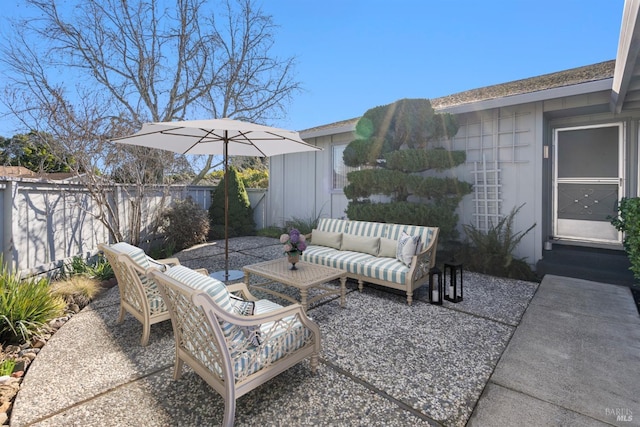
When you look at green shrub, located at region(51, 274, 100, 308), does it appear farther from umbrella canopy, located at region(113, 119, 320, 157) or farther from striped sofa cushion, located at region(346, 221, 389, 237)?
striped sofa cushion, located at region(346, 221, 389, 237)

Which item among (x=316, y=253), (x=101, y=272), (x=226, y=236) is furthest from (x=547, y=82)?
(x=101, y=272)

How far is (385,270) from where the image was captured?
4.38 m

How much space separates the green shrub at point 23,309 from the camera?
309 cm

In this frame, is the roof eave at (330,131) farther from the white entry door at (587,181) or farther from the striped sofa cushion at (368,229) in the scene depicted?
the white entry door at (587,181)

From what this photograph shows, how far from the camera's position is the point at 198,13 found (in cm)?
1129

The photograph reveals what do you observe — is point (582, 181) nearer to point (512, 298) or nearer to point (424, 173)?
point (424, 173)

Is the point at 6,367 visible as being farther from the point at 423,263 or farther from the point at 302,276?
the point at 423,263

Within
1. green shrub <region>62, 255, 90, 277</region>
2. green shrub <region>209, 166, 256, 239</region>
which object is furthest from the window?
green shrub <region>62, 255, 90, 277</region>

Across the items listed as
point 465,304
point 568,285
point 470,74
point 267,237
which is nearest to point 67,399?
point 465,304

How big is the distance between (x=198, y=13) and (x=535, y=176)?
12.1 meters

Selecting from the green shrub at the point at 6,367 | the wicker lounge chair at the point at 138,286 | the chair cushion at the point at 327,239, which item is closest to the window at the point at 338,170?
the chair cushion at the point at 327,239

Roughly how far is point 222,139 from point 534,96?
5.52 meters

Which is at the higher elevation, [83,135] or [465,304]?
[83,135]

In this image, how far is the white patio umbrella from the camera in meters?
4.06
